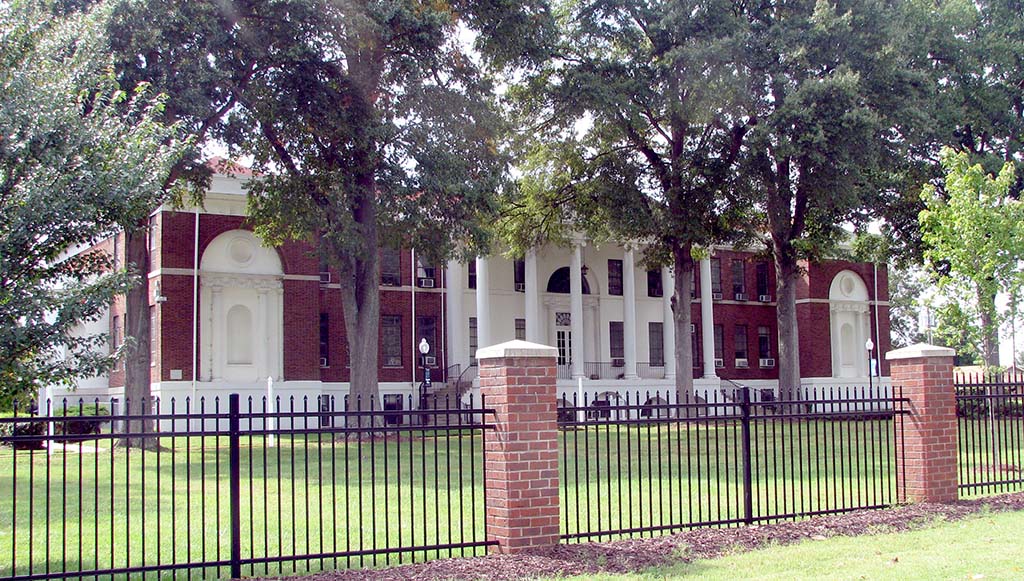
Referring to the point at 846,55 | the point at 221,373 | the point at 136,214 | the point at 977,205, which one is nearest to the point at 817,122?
the point at 846,55

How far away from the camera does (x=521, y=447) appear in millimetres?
8961

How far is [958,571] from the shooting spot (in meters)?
8.38

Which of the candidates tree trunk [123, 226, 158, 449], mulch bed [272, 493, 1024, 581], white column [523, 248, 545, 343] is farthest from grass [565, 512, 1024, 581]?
white column [523, 248, 545, 343]

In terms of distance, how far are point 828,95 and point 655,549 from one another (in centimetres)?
2298

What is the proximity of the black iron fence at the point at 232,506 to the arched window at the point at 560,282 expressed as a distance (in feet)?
78.5

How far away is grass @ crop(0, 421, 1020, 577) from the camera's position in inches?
353

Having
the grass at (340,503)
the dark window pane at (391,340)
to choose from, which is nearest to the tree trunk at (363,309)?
the grass at (340,503)

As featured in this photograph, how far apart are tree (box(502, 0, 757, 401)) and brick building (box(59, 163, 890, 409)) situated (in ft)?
16.9

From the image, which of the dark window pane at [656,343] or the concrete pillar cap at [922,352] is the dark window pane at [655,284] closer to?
the dark window pane at [656,343]

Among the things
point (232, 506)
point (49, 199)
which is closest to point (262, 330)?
point (232, 506)

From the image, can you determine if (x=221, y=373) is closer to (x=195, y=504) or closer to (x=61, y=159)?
(x=195, y=504)

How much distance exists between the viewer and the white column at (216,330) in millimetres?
35156

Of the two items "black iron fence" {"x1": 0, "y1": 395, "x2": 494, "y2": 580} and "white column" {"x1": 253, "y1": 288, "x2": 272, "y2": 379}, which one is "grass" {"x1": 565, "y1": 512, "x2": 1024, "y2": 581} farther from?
"white column" {"x1": 253, "y1": 288, "x2": 272, "y2": 379}

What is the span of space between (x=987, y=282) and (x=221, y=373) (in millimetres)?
26138
